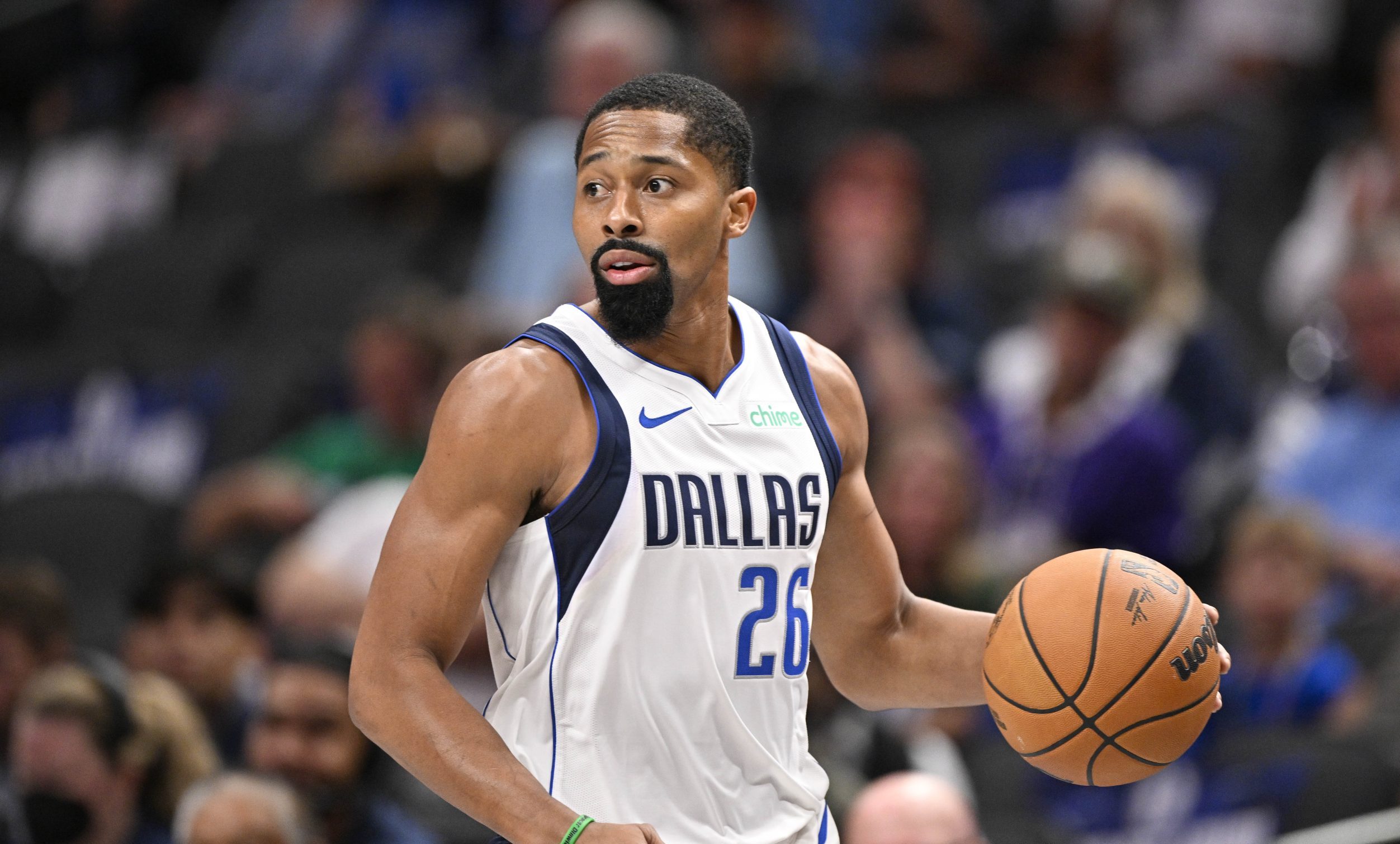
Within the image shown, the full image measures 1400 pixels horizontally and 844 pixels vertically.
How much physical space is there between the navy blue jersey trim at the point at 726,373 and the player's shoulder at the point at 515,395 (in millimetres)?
168

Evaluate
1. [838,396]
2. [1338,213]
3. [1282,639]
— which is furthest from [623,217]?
[1338,213]

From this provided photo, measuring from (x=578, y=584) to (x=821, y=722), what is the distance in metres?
3.14

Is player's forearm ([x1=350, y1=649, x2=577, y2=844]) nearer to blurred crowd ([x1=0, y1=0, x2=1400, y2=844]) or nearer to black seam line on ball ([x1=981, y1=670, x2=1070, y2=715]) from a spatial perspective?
black seam line on ball ([x1=981, y1=670, x2=1070, y2=715])

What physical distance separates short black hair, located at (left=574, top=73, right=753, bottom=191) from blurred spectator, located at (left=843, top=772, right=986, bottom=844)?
219 cm

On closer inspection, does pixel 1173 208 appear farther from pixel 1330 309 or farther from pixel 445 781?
pixel 445 781

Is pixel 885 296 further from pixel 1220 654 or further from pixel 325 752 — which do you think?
pixel 1220 654

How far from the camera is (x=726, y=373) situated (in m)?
3.52

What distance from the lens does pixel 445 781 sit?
296 centimetres

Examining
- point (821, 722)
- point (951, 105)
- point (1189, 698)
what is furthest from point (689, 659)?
point (951, 105)

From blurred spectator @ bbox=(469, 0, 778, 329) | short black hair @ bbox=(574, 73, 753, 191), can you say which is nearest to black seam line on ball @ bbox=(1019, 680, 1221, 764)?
short black hair @ bbox=(574, 73, 753, 191)

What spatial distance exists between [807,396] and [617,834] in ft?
3.48

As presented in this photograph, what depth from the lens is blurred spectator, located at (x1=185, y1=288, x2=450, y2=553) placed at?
25.9 ft

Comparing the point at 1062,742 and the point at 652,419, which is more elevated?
the point at 652,419

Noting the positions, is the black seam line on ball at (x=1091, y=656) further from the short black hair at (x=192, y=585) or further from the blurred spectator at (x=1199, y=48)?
the blurred spectator at (x=1199, y=48)
